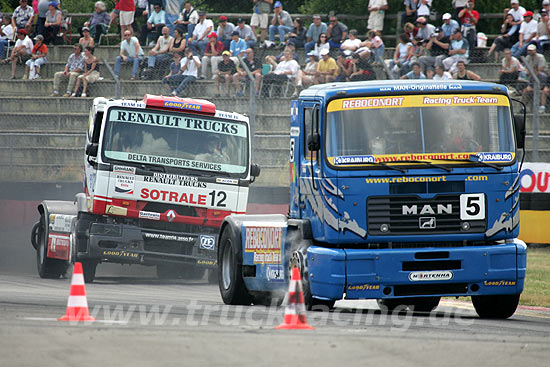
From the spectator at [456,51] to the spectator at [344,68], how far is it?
209cm

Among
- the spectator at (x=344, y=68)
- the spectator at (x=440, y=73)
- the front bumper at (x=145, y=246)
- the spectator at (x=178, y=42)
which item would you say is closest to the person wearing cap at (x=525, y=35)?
the spectator at (x=440, y=73)

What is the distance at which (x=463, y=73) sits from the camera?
68.1ft

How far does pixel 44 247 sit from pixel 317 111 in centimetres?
808

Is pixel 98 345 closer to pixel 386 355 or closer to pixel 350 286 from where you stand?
pixel 386 355

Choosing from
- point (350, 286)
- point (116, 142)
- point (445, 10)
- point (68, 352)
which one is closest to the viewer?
point (68, 352)

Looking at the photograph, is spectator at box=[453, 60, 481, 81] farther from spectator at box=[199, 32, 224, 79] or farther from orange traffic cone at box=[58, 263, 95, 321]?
orange traffic cone at box=[58, 263, 95, 321]

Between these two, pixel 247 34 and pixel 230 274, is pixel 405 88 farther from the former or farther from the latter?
pixel 247 34

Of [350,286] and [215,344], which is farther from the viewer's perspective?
[350,286]

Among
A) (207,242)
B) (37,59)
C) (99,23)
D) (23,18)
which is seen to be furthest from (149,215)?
(23,18)

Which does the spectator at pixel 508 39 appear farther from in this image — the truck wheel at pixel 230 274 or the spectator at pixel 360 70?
the truck wheel at pixel 230 274

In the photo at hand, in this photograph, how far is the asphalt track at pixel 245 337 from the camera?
7109 mm

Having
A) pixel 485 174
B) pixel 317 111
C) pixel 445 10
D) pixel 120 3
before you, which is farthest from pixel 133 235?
pixel 445 10

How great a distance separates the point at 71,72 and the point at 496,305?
621 inches

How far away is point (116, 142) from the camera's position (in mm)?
15336
